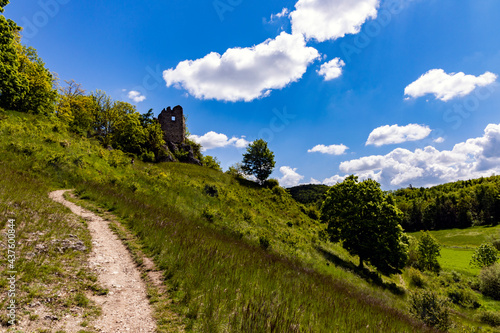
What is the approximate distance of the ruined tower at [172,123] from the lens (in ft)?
214

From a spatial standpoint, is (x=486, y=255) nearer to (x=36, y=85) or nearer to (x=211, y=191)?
(x=211, y=191)

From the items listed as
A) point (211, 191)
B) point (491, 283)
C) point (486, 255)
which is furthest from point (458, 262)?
point (211, 191)

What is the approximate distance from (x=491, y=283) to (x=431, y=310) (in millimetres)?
44923

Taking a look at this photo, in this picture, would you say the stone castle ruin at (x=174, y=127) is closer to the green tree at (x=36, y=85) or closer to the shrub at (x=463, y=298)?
the green tree at (x=36, y=85)

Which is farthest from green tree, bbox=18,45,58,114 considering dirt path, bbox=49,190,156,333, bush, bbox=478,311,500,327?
bush, bbox=478,311,500,327

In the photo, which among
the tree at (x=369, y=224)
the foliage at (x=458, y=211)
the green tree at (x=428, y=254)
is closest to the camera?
the tree at (x=369, y=224)

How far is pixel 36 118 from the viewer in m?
23.2

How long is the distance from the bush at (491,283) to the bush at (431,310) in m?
43.4

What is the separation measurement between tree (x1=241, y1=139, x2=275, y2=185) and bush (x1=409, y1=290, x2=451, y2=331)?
50.7 m

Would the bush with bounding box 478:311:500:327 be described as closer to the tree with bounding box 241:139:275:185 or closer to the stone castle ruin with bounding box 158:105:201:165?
the tree with bounding box 241:139:275:185

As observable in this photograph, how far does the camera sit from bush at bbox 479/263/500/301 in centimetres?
3677

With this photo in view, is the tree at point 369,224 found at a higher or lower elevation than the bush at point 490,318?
higher

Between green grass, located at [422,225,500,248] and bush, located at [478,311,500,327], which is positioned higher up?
green grass, located at [422,225,500,248]

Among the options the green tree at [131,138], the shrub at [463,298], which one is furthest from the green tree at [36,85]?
the shrub at [463,298]
